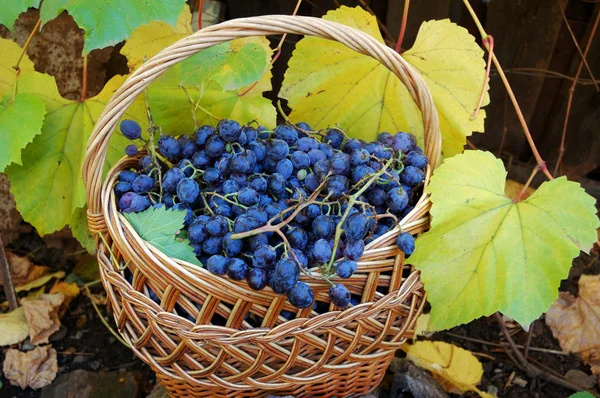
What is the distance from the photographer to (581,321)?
1.84 meters

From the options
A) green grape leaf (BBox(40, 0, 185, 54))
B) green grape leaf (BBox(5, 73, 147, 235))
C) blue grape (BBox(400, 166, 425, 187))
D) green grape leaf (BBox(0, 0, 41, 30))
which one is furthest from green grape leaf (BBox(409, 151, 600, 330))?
green grape leaf (BBox(0, 0, 41, 30))

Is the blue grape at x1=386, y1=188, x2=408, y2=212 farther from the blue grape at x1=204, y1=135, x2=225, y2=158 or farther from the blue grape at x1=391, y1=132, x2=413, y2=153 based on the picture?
the blue grape at x1=204, y1=135, x2=225, y2=158

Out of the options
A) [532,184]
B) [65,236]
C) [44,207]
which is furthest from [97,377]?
[532,184]

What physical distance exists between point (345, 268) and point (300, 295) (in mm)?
79

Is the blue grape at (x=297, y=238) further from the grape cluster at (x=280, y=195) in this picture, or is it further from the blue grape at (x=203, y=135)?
the blue grape at (x=203, y=135)

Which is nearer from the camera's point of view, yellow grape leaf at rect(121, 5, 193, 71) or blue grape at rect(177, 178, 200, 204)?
blue grape at rect(177, 178, 200, 204)

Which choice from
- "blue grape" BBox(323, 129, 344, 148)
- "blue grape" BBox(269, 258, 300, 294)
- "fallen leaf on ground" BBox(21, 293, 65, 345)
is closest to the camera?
"blue grape" BBox(269, 258, 300, 294)

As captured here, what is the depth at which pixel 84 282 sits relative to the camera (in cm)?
196

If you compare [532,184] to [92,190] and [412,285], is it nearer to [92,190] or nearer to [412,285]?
[412,285]

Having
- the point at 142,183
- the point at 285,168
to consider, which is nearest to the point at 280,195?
the point at 285,168

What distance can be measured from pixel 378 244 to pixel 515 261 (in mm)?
260

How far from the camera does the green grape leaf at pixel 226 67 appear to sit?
1.08 m

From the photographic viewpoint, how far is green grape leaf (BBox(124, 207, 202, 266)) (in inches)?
38.0

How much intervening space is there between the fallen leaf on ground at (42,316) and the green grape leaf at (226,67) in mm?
990
